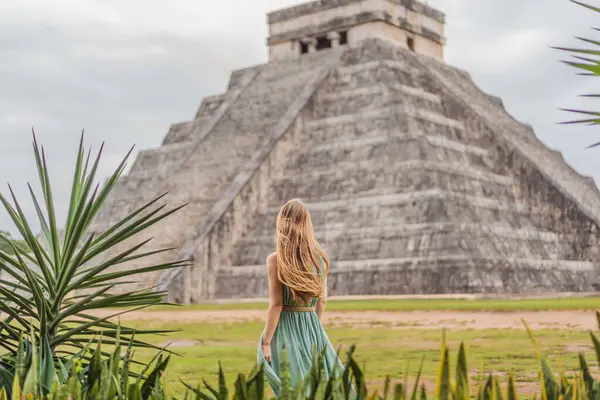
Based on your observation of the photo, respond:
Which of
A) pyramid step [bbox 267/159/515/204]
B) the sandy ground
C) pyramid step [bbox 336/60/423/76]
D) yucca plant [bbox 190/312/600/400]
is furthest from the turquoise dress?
pyramid step [bbox 336/60/423/76]

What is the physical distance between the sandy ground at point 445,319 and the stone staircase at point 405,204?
3.64 m

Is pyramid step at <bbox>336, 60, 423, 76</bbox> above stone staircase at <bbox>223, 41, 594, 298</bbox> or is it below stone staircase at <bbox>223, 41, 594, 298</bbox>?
above

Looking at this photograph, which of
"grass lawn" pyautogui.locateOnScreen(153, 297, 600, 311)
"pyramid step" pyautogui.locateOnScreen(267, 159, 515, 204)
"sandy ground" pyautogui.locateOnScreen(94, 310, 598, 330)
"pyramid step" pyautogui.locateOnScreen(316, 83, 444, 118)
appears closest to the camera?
"sandy ground" pyautogui.locateOnScreen(94, 310, 598, 330)

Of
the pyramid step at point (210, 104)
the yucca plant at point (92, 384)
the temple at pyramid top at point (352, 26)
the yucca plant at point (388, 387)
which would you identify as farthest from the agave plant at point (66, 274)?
the pyramid step at point (210, 104)

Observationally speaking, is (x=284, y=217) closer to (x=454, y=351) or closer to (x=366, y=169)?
(x=454, y=351)

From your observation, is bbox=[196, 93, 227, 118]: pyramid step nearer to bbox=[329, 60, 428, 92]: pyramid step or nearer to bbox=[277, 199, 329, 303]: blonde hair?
bbox=[329, 60, 428, 92]: pyramid step

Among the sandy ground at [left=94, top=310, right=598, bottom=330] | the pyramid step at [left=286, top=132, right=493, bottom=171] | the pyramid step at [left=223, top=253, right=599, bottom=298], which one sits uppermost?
the pyramid step at [left=286, top=132, right=493, bottom=171]

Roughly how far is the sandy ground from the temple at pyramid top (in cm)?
1148

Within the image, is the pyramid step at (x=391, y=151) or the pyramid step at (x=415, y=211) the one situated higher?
the pyramid step at (x=391, y=151)

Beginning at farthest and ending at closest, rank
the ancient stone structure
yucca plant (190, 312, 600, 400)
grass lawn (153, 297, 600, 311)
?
the ancient stone structure, grass lawn (153, 297, 600, 311), yucca plant (190, 312, 600, 400)

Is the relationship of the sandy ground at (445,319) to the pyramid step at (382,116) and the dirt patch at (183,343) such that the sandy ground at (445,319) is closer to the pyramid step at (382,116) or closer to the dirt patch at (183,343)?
the dirt patch at (183,343)

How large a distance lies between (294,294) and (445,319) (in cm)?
827

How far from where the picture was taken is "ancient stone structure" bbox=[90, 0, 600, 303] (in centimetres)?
1747

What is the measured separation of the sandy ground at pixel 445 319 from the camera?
420 inches
